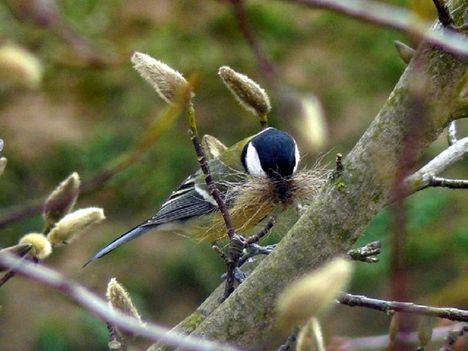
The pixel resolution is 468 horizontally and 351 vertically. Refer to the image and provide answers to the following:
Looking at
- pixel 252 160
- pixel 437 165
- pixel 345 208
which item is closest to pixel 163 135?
pixel 252 160

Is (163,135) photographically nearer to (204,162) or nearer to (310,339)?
(204,162)

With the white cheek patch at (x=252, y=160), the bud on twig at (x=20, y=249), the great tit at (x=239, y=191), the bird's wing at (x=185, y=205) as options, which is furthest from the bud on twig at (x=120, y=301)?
the bird's wing at (x=185, y=205)

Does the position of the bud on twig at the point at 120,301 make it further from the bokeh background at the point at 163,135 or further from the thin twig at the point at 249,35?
the bokeh background at the point at 163,135

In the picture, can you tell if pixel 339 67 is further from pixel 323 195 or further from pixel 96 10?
pixel 323 195

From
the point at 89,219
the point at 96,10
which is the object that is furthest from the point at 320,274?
the point at 96,10

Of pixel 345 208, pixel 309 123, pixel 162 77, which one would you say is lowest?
pixel 309 123

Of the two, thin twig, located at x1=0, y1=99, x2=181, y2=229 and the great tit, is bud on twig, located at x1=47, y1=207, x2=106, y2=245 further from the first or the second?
the great tit
